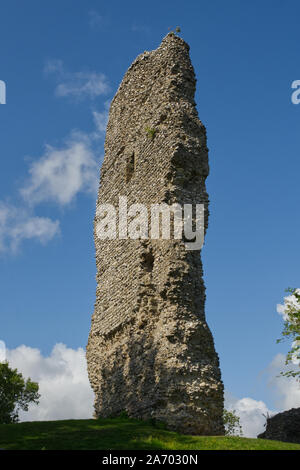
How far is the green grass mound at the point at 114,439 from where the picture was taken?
909cm

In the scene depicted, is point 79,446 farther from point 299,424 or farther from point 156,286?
point 299,424

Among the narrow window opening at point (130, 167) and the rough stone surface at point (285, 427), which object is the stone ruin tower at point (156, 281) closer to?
the narrow window opening at point (130, 167)

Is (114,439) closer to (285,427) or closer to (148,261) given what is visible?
(148,261)

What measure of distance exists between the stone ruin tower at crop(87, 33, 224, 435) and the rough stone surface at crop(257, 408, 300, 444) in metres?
6.17

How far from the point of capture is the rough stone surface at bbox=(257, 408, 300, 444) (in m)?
16.9

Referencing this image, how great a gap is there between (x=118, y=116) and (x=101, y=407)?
9147 millimetres

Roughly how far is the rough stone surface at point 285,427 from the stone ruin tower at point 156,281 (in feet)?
20.2

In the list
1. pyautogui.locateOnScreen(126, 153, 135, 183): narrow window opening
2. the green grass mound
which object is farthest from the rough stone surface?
pyautogui.locateOnScreen(126, 153, 135, 183): narrow window opening

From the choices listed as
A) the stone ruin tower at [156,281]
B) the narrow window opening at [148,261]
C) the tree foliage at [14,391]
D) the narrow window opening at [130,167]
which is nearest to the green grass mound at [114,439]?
the stone ruin tower at [156,281]

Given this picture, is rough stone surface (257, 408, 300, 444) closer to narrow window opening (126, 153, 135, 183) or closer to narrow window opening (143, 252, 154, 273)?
narrow window opening (143, 252, 154, 273)

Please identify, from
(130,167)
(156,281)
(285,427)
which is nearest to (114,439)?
(156,281)

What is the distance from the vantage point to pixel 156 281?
12.9 meters

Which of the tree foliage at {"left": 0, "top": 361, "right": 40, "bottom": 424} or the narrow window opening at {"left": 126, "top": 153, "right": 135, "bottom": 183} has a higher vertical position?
the narrow window opening at {"left": 126, "top": 153, "right": 135, "bottom": 183}

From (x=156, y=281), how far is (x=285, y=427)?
765 centimetres
